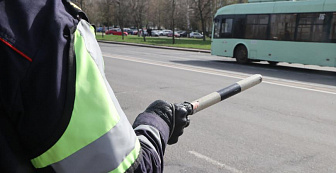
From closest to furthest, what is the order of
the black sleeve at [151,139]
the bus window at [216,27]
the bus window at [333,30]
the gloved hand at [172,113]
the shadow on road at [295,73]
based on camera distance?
1. the black sleeve at [151,139]
2. the gloved hand at [172,113]
3. the shadow on road at [295,73]
4. the bus window at [333,30]
5. the bus window at [216,27]

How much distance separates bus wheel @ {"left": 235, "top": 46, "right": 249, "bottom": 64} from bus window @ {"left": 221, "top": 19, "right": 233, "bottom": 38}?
94cm

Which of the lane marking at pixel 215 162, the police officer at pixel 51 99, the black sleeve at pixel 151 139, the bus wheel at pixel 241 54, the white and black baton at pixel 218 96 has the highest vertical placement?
the police officer at pixel 51 99

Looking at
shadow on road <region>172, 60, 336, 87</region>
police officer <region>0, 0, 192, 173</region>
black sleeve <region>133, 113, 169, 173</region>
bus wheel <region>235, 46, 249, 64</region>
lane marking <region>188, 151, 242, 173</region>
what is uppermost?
police officer <region>0, 0, 192, 173</region>

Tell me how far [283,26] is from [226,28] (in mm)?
3278

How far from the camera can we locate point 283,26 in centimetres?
1498

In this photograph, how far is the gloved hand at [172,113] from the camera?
144 cm

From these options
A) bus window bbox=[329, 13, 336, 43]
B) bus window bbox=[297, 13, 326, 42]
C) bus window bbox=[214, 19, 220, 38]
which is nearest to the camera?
bus window bbox=[329, 13, 336, 43]

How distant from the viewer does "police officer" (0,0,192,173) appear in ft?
2.79

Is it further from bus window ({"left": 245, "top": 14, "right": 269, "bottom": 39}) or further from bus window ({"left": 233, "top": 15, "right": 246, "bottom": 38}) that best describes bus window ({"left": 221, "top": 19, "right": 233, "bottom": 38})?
bus window ({"left": 245, "top": 14, "right": 269, "bottom": 39})

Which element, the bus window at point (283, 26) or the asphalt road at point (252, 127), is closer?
the asphalt road at point (252, 127)

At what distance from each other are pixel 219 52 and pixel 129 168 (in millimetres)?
17318

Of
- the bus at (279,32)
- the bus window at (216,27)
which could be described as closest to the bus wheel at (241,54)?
the bus at (279,32)

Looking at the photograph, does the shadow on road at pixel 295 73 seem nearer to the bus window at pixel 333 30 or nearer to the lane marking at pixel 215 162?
the bus window at pixel 333 30

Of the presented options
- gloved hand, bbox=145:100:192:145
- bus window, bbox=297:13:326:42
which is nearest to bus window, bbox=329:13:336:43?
bus window, bbox=297:13:326:42
